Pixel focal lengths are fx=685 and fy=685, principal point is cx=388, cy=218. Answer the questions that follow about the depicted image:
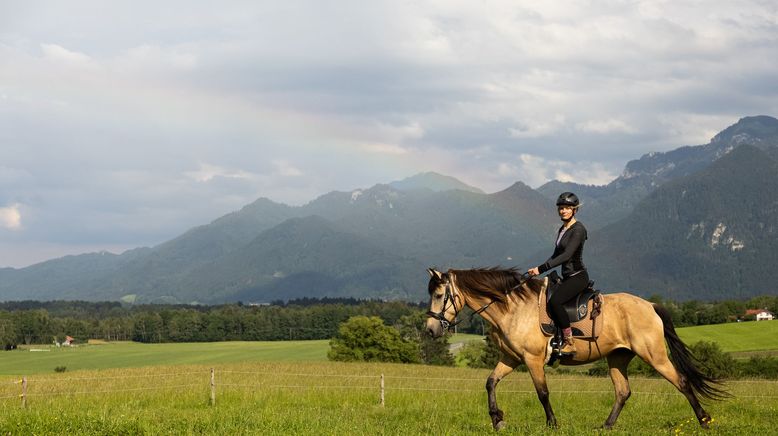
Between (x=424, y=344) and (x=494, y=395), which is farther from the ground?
(x=494, y=395)

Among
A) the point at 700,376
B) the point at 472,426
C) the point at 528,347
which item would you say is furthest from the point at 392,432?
the point at 700,376

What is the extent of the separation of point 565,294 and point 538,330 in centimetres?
86

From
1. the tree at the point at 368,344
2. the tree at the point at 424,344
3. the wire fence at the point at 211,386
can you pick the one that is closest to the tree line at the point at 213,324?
the tree at the point at 424,344

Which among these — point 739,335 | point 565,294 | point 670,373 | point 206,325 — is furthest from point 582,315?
point 206,325

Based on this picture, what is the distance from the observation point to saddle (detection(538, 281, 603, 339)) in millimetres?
13109

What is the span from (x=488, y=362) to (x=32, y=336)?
376ft

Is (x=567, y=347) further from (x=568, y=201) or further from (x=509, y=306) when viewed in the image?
(x=568, y=201)

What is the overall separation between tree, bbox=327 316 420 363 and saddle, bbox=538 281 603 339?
6213cm

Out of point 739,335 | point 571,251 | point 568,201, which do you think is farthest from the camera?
point 739,335

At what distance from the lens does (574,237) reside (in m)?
13.1

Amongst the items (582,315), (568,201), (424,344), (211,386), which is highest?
(568,201)

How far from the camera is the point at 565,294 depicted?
42.9 feet

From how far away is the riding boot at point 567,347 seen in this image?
1307cm

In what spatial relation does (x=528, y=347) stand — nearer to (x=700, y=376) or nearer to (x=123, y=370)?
(x=700, y=376)
